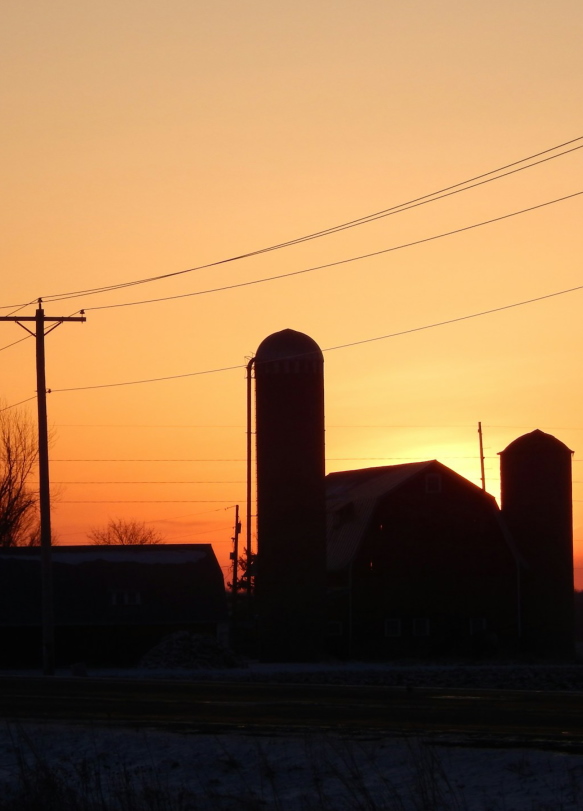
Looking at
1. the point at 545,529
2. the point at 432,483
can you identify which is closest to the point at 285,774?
the point at 432,483

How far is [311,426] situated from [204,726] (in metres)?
31.2

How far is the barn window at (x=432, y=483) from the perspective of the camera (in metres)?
55.1

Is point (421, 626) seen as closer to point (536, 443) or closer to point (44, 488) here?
point (536, 443)

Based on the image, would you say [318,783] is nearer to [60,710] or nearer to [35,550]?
[60,710]

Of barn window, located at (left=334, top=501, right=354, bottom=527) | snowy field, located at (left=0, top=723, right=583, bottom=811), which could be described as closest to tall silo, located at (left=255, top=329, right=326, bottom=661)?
barn window, located at (left=334, top=501, right=354, bottom=527)

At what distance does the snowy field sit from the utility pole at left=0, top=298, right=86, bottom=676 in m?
22.5

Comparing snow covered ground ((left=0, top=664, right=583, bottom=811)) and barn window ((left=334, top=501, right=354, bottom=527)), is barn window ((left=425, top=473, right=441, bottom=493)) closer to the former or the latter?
barn window ((left=334, top=501, right=354, bottom=527))

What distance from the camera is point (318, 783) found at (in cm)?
1251

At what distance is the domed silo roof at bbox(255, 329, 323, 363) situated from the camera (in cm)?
4941

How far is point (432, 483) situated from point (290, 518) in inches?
409

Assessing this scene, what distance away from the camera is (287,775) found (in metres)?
13.3

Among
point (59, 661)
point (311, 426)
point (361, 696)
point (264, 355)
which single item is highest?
point (264, 355)

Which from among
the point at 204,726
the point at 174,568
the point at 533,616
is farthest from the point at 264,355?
the point at 204,726

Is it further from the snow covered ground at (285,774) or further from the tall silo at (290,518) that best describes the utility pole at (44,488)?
the snow covered ground at (285,774)
